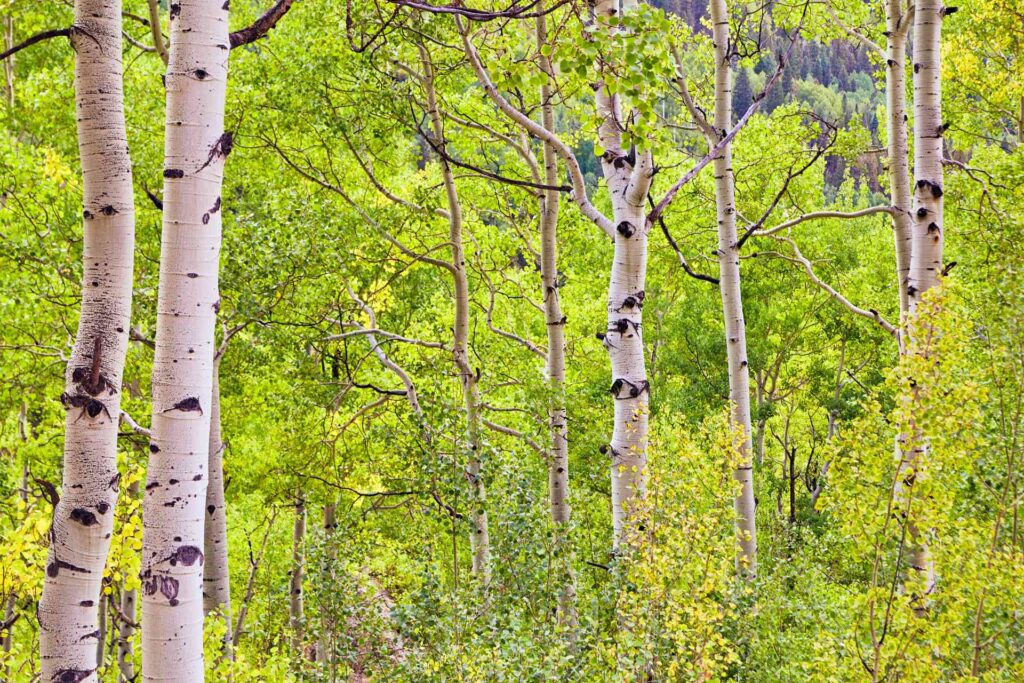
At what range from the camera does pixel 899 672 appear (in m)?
4.09

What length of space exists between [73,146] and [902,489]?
10497mm

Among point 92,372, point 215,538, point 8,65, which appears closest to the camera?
point 92,372

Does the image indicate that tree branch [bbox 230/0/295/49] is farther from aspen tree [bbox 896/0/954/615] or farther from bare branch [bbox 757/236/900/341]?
aspen tree [bbox 896/0/954/615]

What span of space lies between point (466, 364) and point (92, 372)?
573cm

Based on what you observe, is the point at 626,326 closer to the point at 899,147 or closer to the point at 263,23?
the point at 263,23

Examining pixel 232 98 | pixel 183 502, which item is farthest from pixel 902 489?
pixel 232 98

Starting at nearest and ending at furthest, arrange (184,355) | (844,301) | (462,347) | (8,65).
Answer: (184,355)
(844,301)
(462,347)
(8,65)

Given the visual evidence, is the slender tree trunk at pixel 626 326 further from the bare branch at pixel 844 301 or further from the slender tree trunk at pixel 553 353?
the slender tree trunk at pixel 553 353

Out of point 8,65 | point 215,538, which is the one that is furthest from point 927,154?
point 8,65

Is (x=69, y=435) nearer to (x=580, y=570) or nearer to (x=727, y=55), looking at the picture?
(x=580, y=570)

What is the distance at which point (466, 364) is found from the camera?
843cm

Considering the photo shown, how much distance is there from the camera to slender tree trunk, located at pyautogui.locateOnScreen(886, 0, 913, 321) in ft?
22.5

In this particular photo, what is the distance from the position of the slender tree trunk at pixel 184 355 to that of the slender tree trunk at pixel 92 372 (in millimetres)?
385

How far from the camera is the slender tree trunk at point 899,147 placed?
22.5 feet
